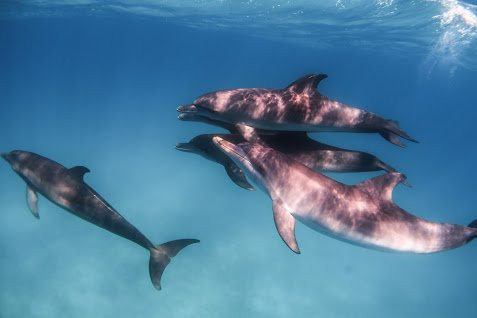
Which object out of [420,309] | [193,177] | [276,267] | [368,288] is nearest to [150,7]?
[193,177]

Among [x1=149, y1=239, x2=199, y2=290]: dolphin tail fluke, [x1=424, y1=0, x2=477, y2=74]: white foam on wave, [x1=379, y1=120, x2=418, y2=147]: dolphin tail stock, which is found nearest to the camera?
[x1=379, y1=120, x2=418, y2=147]: dolphin tail stock

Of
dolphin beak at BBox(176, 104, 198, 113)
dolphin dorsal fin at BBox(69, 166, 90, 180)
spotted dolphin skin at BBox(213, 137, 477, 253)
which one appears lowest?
dolphin dorsal fin at BBox(69, 166, 90, 180)

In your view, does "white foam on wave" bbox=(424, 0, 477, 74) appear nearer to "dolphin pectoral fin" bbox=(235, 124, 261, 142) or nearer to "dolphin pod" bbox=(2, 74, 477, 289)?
"dolphin pod" bbox=(2, 74, 477, 289)

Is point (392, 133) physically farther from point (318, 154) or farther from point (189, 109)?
point (189, 109)

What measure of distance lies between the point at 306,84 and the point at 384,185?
2.01 metres

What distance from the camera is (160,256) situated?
27.5ft

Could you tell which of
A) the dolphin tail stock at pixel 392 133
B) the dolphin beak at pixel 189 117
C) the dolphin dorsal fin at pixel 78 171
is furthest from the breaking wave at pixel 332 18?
the dolphin dorsal fin at pixel 78 171

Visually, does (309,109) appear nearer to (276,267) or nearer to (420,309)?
(276,267)

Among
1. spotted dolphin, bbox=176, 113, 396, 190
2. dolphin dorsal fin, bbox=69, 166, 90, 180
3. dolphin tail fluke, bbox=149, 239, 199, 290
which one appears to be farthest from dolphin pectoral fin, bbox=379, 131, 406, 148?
dolphin dorsal fin, bbox=69, 166, 90, 180

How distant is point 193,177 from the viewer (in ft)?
122

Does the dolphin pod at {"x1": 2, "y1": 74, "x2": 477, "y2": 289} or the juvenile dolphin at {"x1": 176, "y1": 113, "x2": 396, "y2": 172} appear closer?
the dolphin pod at {"x1": 2, "y1": 74, "x2": 477, "y2": 289}

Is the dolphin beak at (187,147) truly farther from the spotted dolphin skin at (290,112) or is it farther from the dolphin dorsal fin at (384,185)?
the dolphin dorsal fin at (384,185)

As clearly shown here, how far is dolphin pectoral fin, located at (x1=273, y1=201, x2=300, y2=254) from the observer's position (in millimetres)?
5219

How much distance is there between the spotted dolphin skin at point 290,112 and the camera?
5.84 m
